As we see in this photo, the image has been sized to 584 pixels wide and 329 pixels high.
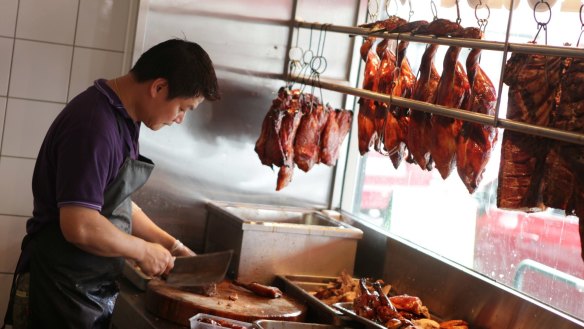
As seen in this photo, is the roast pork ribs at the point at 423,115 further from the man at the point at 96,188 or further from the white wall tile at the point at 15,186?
the white wall tile at the point at 15,186

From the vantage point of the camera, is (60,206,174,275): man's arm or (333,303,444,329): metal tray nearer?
(60,206,174,275): man's arm

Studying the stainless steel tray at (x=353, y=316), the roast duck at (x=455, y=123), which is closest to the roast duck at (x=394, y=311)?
the stainless steel tray at (x=353, y=316)

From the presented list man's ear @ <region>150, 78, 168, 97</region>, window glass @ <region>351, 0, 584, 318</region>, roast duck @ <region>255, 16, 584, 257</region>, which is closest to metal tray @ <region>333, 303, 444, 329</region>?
window glass @ <region>351, 0, 584, 318</region>

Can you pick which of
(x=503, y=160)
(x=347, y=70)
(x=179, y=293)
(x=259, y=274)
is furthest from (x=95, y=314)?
(x=347, y=70)

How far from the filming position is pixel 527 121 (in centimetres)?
272

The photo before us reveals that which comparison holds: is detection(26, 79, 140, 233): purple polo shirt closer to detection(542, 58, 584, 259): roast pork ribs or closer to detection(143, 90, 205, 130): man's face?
detection(143, 90, 205, 130): man's face

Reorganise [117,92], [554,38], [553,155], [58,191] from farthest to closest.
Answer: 1. [554,38]
2. [117,92]
3. [58,191]
4. [553,155]

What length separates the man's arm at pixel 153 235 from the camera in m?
3.47

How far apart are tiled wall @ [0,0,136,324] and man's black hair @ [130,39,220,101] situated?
127 centimetres

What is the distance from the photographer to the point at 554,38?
3287 millimetres

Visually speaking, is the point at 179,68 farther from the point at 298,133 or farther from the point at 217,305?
the point at 298,133

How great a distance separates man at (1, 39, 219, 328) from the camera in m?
2.82

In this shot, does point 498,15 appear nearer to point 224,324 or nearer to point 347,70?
point 347,70

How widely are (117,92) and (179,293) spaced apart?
0.86 m
